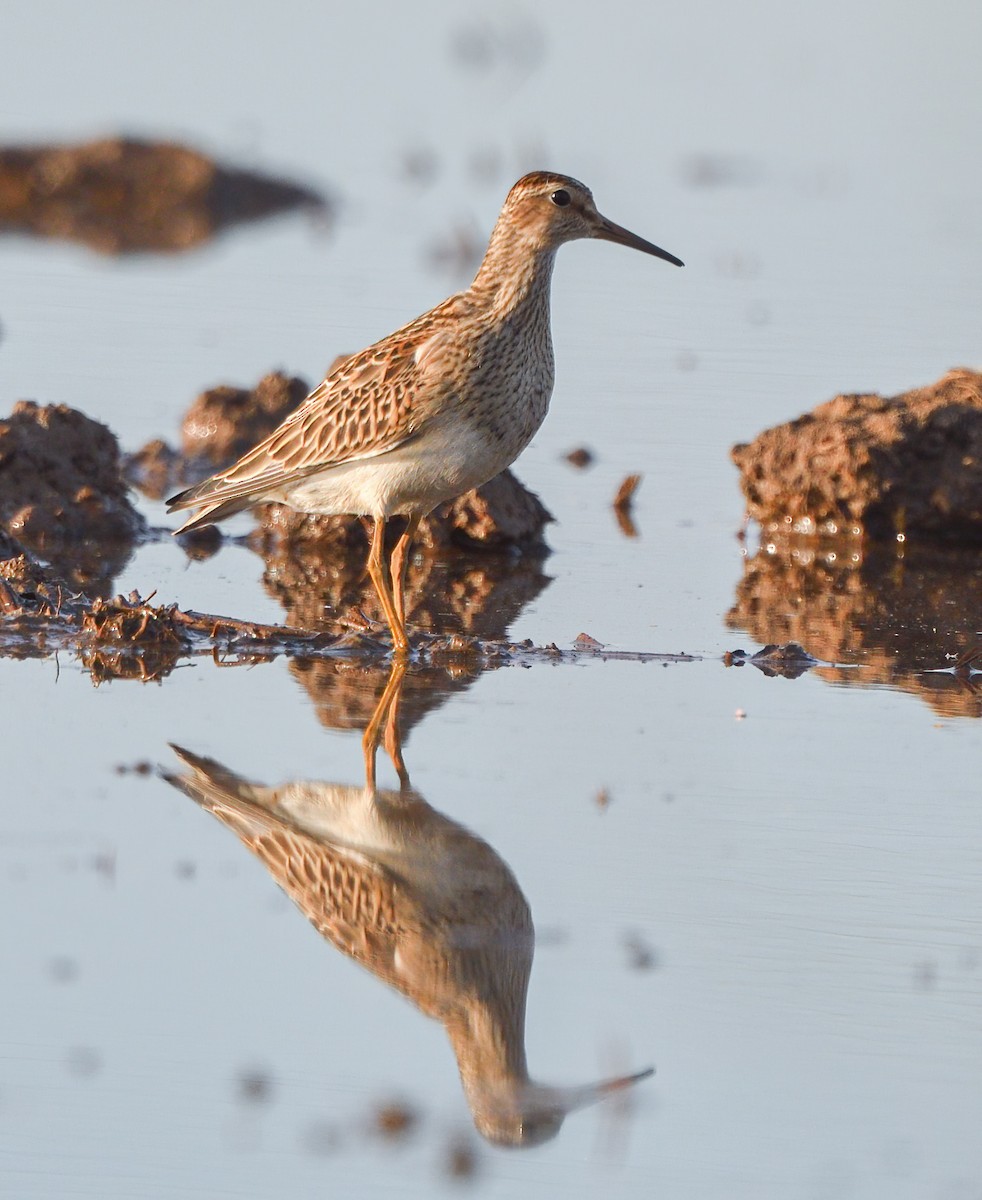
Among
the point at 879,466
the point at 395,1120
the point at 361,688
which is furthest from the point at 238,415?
the point at 395,1120

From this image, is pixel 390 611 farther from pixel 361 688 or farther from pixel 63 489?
pixel 63 489

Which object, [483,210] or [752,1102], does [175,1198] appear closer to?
[752,1102]

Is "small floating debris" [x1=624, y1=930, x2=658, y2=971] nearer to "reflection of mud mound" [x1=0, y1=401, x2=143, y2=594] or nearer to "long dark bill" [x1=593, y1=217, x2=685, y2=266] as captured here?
"long dark bill" [x1=593, y1=217, x2=685, y2=266]

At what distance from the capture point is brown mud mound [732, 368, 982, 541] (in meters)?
10.3

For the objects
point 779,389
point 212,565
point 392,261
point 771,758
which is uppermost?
point 392,261

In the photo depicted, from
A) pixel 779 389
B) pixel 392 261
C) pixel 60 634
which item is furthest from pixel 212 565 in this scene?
pixel 392 261

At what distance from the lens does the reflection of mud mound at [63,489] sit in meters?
9.81

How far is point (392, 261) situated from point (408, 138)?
17.5ft

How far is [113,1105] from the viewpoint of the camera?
15.2 ft

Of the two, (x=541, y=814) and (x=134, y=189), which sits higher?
(x=134, y=189)

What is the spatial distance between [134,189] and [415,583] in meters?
10.1

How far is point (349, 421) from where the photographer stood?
28.3ft

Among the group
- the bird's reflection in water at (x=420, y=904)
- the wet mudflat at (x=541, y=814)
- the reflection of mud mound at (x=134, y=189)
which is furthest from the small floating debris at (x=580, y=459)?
the reflection of mud mound at (x=134, y=189)

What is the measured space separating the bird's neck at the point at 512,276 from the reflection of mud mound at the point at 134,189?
9.50 m
